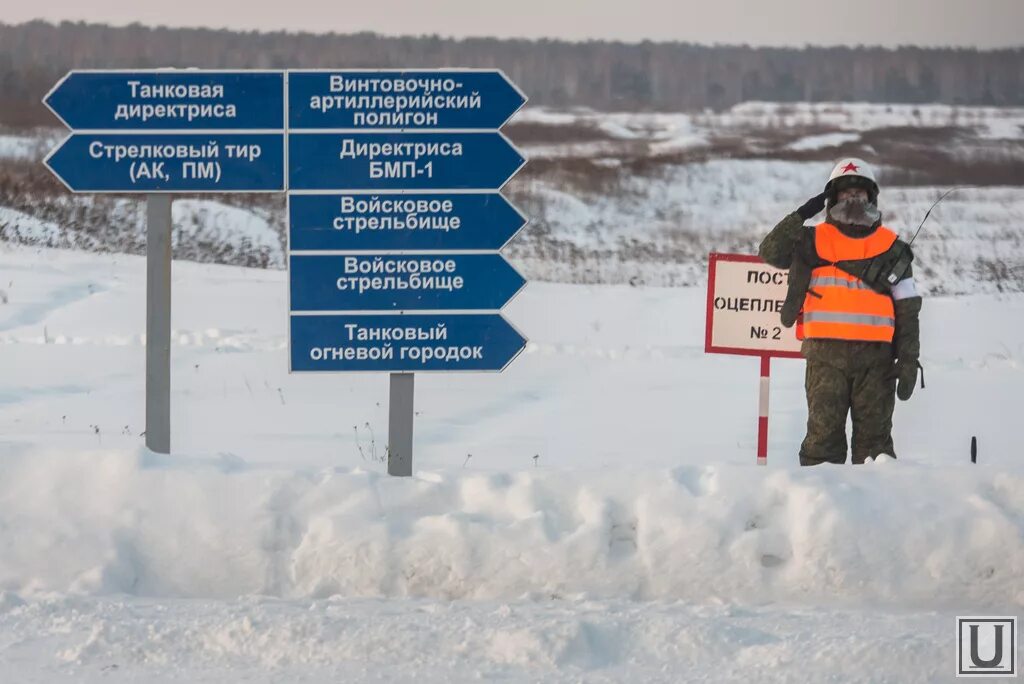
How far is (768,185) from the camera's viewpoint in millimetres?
45625

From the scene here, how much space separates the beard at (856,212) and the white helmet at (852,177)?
3.5 inches

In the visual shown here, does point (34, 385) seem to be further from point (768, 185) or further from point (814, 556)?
point (768, 185)

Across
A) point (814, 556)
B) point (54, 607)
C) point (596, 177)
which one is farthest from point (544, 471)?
point (596, 177)

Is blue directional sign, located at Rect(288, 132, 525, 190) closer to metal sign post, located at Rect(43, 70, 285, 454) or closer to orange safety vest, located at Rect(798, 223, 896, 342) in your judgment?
metal sign post, located at Rect(43, 70, 285, 454)

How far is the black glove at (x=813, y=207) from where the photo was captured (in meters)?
6.88

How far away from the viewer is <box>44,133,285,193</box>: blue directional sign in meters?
6.81

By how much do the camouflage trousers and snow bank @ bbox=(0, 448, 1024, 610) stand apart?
0.95 meters

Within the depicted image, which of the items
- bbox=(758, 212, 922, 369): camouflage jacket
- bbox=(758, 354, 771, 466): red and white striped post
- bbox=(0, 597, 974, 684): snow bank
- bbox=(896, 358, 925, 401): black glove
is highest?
bbox=(758, 212, 922, 369): camouflage jacket

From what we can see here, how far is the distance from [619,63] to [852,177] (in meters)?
73.9

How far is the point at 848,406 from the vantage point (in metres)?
7.16

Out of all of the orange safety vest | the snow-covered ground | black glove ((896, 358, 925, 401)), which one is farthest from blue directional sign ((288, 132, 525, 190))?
black glove ((896, 358, 925, 401))

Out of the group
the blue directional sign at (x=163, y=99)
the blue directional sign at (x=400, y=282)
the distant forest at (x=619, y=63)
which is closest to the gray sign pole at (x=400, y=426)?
the blue directional sign at (x=400, y=282)

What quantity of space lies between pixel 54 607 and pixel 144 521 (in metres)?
0.73

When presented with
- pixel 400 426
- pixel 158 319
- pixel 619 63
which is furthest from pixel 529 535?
pixel 619 63
